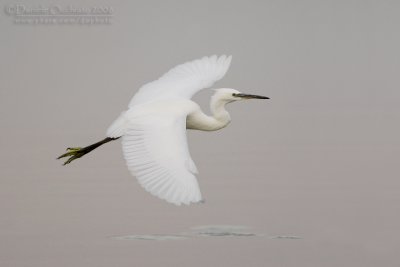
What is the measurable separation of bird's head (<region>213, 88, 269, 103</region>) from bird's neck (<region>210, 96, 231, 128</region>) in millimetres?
24

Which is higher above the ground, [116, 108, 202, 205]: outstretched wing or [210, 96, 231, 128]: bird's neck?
[210, 96, 231, 128]: bird's neck

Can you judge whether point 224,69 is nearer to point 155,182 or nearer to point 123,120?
point 123,120

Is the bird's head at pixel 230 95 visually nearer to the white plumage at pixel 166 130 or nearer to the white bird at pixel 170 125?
the white bird at pixel 170 125

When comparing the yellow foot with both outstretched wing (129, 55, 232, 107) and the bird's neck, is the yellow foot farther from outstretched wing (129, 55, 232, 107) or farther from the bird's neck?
the bird's neck

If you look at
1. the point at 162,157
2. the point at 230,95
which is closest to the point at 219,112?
the point at 230,95

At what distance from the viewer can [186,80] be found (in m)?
5.52

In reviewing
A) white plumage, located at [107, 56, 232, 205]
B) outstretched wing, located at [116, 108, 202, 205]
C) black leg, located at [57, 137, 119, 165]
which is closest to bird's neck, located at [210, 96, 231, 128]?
white plumage, located at [107, 56, 232, 205]

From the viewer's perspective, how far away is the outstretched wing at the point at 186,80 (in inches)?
210

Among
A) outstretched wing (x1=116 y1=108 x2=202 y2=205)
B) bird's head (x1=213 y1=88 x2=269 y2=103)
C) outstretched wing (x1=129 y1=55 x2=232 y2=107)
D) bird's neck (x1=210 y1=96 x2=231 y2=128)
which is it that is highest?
outstretched wing (x1=129 y1=55 x2=232 y2=107)

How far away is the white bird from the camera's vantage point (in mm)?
4328

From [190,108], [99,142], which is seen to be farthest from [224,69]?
[99,142]

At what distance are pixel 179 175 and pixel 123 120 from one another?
2.54ft

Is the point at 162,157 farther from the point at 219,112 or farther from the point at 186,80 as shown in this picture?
the point at 186,80

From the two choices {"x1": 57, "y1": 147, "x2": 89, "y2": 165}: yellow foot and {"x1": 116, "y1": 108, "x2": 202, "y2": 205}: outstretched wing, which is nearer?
{"x1": 116, "y1": 108, "x2": 202, "y2": 205}: outstretched wing
